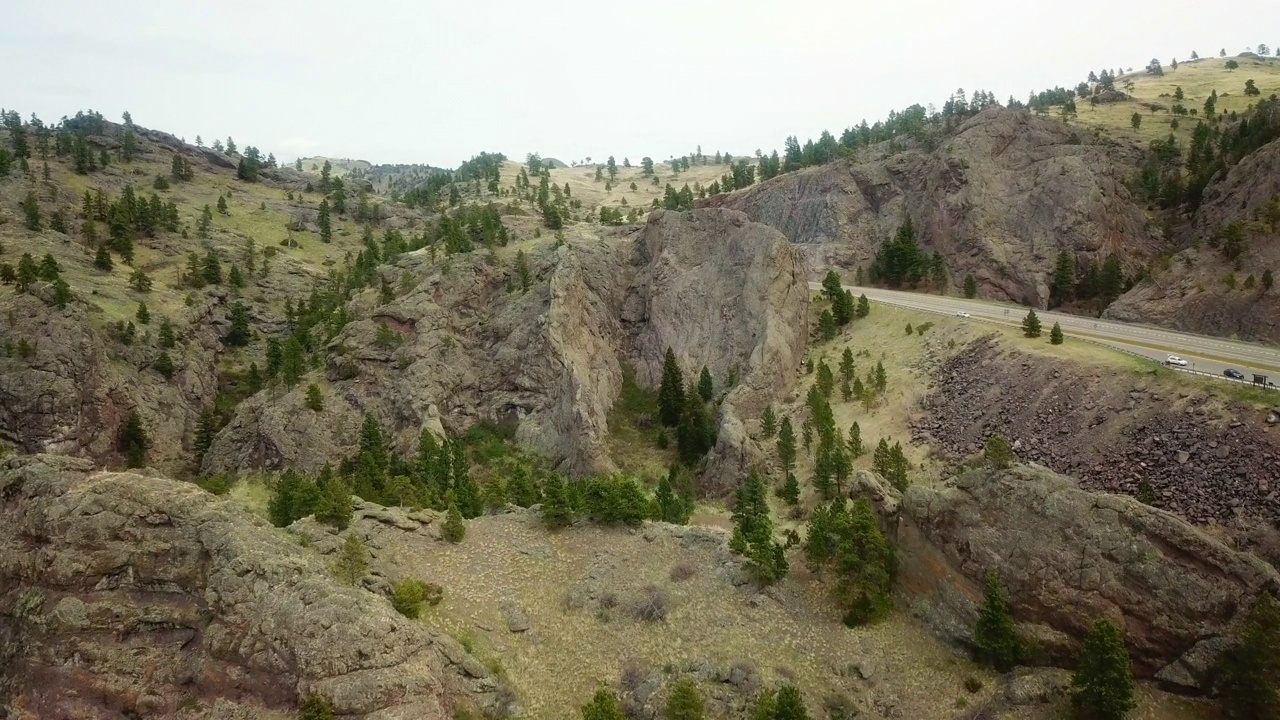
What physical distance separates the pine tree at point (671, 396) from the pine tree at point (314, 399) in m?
35.6

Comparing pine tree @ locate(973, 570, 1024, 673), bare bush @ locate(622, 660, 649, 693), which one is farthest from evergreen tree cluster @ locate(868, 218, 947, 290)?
bare bush @ locate(622, 660, 649, 693)

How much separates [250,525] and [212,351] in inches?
2895

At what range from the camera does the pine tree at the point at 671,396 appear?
67.1 meters

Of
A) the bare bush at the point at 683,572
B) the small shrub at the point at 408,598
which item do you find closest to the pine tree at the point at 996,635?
the bare bush at the point at 683,572

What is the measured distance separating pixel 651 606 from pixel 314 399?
1939 inches

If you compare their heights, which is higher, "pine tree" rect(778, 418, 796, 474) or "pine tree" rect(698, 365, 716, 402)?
"pine tree" rect(698, 365, 716, 402)

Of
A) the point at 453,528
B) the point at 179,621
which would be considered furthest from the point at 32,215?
the point at 179,621

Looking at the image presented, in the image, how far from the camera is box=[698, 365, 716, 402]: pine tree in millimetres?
68375

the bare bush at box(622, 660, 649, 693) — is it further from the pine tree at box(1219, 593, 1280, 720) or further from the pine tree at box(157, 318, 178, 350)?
the pine tree at box(157, 318, 178, 350)

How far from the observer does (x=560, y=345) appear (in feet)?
233

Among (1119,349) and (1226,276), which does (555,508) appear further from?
(1226,276)

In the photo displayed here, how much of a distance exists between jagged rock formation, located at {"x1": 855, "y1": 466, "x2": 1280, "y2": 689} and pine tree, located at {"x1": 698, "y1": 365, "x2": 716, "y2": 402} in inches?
1468

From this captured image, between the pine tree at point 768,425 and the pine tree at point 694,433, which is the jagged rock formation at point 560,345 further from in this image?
the pine tree at point 768,425

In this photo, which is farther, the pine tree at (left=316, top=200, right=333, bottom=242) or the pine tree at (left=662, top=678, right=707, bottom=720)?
the pine tree at (left=316, top=200, right=333, bottom=242)
